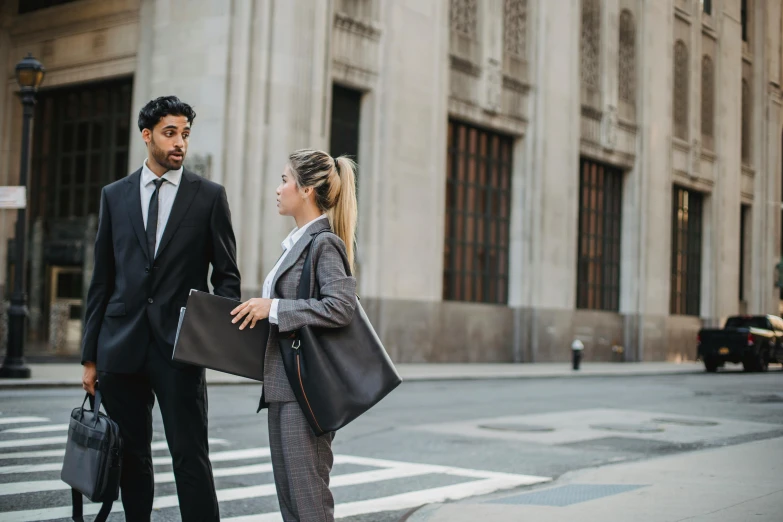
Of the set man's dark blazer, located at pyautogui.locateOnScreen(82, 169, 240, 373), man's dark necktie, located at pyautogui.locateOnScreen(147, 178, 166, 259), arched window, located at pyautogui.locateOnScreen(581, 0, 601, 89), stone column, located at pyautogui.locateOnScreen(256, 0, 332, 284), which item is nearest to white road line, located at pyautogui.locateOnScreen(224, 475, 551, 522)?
man's dark blazer, located at pyautogui.locateOnScreen(82, 169, 240, 373)

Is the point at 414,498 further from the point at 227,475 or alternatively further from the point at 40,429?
the point at 40,429

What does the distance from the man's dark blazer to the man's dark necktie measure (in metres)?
0.04

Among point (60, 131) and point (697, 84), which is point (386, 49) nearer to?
point (60, 131)

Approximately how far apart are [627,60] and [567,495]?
36.7 metres

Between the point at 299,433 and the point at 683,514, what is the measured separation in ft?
11.1

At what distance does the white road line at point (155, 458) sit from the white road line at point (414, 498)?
216cm

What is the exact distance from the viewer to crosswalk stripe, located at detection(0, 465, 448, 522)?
21.4 ft

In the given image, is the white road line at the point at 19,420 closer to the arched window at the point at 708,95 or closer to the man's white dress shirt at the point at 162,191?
the man's white dress shirt at the point at 162,191

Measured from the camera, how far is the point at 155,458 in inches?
367

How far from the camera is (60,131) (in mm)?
29469

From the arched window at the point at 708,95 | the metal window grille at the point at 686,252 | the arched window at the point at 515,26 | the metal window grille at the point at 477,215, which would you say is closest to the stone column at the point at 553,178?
the arched window at the point at 515,26

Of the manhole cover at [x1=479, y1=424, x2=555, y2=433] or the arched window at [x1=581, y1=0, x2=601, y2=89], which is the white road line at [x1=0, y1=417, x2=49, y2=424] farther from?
the arched window at [x1=581, y1=0, x2=601, y2=89]

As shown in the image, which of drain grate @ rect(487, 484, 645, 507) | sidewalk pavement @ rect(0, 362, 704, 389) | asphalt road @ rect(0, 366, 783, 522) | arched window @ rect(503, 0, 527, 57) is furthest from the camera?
arched window @ rect(503, 0, 527, 57)

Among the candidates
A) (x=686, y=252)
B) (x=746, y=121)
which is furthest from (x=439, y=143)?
(x=746, y=121)
